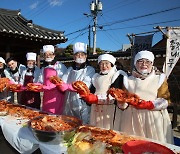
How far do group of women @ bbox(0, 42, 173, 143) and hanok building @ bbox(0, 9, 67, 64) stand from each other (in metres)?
3.49

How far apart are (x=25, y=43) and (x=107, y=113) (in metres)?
5.86

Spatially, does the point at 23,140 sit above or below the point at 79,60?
below

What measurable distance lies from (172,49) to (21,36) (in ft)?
15.8

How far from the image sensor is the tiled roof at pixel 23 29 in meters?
7.10

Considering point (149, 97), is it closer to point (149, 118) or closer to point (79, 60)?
point (149, 118)

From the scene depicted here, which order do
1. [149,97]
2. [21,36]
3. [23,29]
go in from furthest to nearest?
[23,29]
[21,36]
[149,97]

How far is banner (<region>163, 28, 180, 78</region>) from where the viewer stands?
5.58 meters

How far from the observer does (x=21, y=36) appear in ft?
23.7

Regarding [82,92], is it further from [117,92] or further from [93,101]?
[117,92]

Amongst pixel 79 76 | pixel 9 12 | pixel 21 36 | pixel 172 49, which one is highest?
pixel 9 12

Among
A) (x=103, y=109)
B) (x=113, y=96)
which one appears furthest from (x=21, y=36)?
(x=113, y=96)

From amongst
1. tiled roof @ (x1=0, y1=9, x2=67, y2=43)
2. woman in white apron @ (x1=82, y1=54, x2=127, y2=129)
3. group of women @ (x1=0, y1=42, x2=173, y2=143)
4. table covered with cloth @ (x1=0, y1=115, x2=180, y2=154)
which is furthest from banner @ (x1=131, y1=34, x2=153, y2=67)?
table covered with cloth @ (x1=0, y1=115, x2=180, y2=154)

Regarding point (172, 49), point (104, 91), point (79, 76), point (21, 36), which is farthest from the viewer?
point (21, 36)

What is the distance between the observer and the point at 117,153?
6.23 ft
